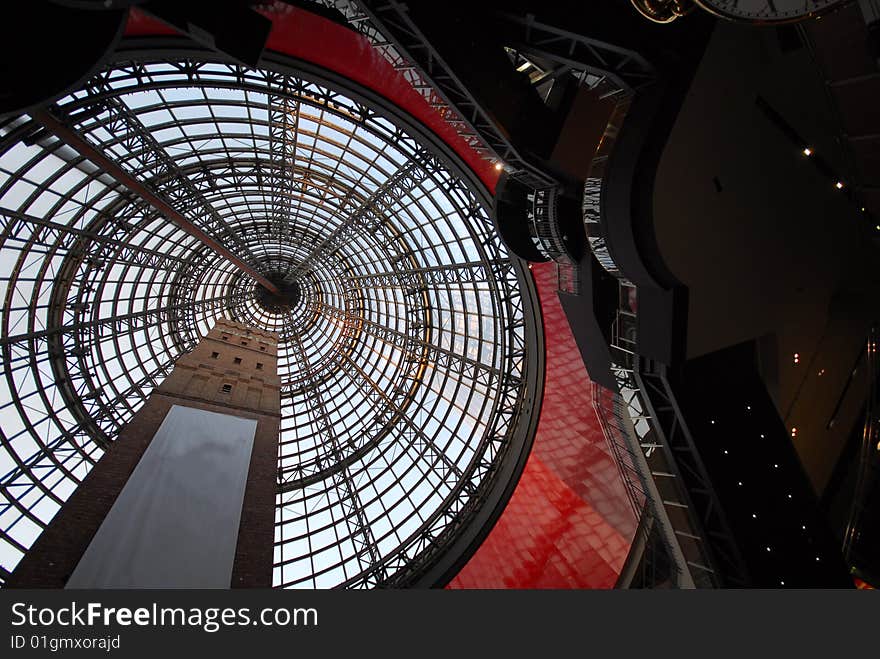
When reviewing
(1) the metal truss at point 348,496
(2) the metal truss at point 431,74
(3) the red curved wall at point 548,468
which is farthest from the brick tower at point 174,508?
(2) the metal truss at point 431,74

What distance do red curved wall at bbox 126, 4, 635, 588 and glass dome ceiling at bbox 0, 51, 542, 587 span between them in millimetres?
882

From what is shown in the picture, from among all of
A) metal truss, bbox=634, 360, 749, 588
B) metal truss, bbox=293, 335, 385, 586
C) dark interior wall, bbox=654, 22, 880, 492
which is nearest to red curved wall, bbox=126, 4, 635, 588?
metal truss, bbox=634, 360, 749, 588

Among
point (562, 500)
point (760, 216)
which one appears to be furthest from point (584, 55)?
point (562, 500)

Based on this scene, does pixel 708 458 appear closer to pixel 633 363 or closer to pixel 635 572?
pixel 633 363

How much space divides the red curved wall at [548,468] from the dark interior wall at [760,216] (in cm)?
651

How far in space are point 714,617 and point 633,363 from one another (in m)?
5.46

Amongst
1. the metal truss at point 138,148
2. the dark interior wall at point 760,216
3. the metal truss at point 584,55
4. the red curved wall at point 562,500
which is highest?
the metal truss at point 138,148

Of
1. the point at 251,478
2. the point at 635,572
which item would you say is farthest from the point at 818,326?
the point at 251,478

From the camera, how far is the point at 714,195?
366 inches

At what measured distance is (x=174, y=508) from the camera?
45.7ft

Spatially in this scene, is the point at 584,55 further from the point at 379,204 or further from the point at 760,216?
the point at 379,204

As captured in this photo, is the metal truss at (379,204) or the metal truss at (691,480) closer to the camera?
the metal truss at (691,480)

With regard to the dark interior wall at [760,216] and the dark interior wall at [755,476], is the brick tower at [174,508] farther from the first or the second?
the dark interior wall at [760,216]

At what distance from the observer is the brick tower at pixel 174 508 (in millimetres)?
11508
